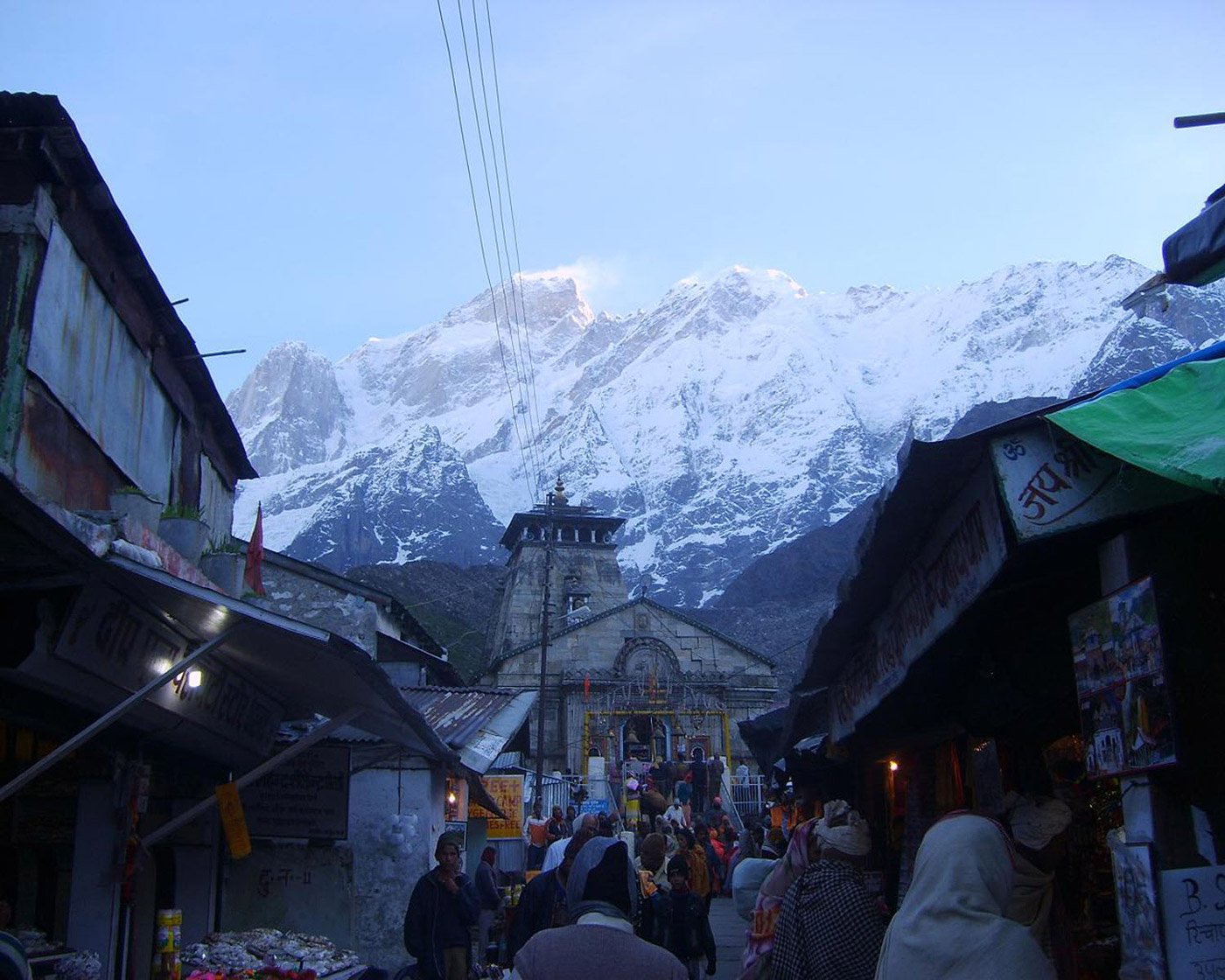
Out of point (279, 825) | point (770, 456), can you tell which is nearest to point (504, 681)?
point (279, 825)

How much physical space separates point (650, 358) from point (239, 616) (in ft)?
599

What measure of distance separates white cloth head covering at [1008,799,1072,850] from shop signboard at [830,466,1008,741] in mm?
935

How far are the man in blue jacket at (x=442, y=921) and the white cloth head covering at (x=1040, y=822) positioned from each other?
16.7 ft

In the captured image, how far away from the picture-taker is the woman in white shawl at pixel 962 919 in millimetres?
3420

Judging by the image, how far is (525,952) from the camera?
146 inches

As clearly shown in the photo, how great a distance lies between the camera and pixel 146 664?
7648 millimetres

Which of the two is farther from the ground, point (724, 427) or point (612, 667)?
point (724, 427)

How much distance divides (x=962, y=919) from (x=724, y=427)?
15861 centimetres

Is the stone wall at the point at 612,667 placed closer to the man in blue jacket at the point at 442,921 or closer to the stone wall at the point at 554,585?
the stone wall at the point at 554,585

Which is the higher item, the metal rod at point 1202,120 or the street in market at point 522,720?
the metal rod at point 1202,120

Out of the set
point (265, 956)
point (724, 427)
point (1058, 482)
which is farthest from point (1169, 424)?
point (724, 427)

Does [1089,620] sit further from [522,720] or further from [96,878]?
[522,720]

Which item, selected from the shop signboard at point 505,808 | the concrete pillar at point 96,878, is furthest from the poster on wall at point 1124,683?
the shop signboard at point 505,808

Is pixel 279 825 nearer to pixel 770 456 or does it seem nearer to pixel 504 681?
pixel 504 681
